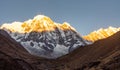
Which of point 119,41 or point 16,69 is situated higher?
point 119,41

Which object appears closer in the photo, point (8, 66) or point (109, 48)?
point (8, 66)

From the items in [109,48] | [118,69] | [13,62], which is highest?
[109,48]

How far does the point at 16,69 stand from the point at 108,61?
35118mm

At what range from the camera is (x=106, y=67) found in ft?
418

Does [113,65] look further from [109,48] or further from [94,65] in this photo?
[109,48]

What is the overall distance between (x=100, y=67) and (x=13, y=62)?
3538 centimetres

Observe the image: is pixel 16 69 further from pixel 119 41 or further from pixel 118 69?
pixel 119 41

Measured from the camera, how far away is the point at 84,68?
502 ft

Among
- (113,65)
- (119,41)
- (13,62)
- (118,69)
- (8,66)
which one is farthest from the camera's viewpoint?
(119,41)

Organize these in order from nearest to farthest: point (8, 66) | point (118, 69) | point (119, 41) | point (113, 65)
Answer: point (118, 69)
point (113, 65)
point (8, 66)
point (119, 41)

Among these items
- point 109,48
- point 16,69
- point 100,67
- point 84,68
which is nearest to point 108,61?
point 100,67

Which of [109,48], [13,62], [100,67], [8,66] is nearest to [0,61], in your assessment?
[8,66]

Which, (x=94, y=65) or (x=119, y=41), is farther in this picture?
(x=119, y=41)

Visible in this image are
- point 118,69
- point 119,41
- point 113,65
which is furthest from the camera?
point 119,41
